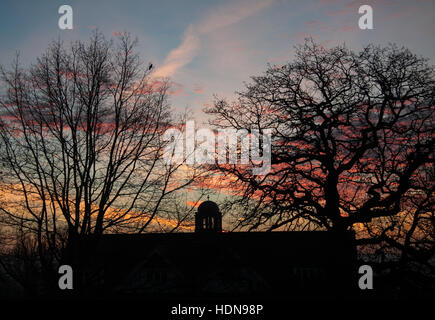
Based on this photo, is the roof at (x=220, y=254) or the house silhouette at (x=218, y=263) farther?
the roof at (x=220, y=254)

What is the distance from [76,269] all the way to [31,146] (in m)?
5.52

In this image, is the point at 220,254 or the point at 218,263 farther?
the point at 220,254

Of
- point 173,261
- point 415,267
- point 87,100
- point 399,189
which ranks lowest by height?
point 173,261

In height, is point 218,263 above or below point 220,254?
below

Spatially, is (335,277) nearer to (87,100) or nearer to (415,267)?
(415,267)

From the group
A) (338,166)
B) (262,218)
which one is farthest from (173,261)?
(338,166)

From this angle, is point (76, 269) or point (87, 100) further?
point (87, 100)

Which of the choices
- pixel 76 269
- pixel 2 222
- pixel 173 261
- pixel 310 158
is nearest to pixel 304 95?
pixel 310 158

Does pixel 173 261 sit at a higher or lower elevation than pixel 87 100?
lower

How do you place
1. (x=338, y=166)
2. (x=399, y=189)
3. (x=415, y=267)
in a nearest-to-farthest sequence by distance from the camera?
(x=415, y=267) → (x=399, y=189) → (x=338, y=166)

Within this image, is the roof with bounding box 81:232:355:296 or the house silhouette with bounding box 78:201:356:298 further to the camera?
the roof with bounding box 81:232:355:296

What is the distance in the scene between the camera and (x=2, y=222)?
15.5 meters
